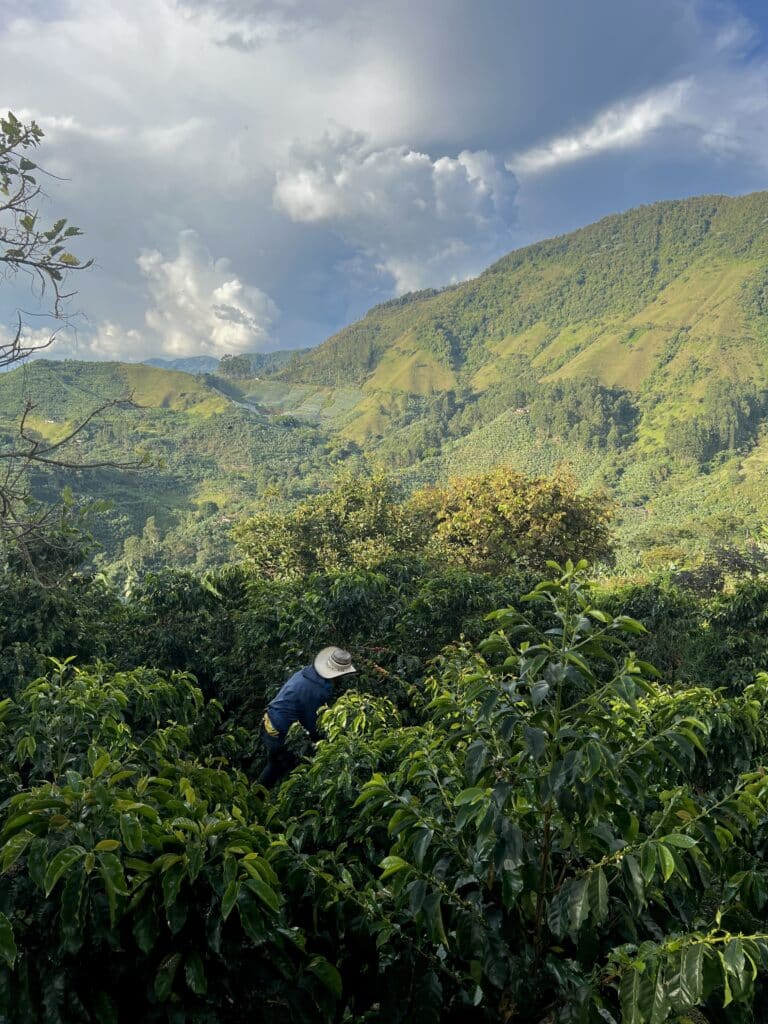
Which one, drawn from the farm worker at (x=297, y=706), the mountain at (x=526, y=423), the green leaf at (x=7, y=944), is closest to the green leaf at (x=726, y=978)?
the green leaf at (x=7, y=944)

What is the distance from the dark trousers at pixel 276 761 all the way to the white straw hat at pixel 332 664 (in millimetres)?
590

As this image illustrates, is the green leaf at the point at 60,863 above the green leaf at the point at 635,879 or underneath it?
above

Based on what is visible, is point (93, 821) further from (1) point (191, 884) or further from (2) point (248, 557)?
(2) point (248, 557)

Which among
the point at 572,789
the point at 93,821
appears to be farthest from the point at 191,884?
the point at 572,789

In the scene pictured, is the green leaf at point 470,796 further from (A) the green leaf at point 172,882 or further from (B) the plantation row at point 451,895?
(A) the green leaf at point 172,882

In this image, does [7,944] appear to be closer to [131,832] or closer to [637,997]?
[131,832]

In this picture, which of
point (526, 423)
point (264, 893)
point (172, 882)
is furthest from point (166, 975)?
point (526, 423)

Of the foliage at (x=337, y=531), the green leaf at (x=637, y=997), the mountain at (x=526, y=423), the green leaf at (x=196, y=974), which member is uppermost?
the mountain at (x=526, y=423)

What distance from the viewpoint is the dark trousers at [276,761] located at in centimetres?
471

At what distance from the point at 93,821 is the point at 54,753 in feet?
4.76

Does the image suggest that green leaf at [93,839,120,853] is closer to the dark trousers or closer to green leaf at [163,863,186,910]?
green leaf at [163,863,186,910]

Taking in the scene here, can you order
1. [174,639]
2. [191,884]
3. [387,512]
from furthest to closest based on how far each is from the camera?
[387,512]
[174,639]
[191,884]

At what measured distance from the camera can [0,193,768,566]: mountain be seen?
90.1 meters

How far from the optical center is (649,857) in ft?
5.39
